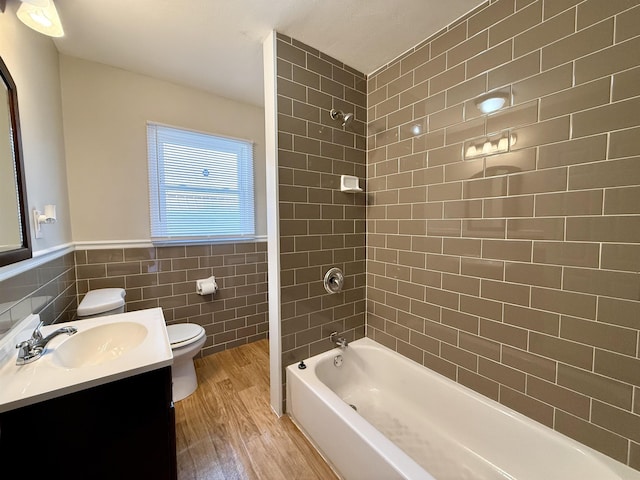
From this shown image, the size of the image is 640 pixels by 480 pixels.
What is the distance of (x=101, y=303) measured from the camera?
64.8 inches

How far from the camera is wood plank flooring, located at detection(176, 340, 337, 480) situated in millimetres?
1353

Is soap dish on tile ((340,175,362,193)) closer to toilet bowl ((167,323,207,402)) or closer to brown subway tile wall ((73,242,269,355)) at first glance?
brown subway tile wall ((73,242,269,355))

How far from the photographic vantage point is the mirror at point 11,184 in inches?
38.8

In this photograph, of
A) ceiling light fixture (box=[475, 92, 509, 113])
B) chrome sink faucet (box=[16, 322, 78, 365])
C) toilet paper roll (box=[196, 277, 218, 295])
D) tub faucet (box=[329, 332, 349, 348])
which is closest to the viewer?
chrome sink faucet (box=[16, 322, 78, 365])

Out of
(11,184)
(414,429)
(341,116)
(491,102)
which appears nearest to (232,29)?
(341,116)

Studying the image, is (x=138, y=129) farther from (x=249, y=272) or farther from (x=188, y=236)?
(x=249, y=272)

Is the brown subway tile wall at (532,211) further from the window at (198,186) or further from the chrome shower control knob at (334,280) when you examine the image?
the window at (198,186)

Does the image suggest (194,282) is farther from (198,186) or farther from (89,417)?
(89,417)

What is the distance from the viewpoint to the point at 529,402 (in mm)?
1259

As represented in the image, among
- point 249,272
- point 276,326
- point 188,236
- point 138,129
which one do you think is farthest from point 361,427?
point 138,129

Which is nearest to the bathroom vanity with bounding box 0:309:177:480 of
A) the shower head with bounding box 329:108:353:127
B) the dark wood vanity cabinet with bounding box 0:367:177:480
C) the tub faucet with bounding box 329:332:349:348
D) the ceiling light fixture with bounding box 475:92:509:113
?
the dark wood vanity cabinet with bounding box 0:367:177:480

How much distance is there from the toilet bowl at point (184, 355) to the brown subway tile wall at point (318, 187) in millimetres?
717

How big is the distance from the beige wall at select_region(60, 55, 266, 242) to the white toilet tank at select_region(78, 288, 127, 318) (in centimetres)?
42

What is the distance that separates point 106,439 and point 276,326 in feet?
3.07
